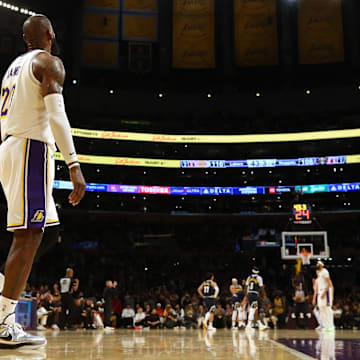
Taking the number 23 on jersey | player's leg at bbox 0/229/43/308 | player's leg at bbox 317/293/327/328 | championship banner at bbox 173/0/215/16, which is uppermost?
championship banner at bbox 173/0/215/16

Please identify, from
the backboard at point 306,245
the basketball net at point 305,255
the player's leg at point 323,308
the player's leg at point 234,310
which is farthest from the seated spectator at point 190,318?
the player's leg at point 323,308

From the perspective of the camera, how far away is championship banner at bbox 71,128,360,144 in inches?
1059

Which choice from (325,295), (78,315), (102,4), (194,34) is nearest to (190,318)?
(78,315)

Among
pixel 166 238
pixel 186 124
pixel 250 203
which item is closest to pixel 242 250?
pixel 250 203

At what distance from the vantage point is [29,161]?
308cm

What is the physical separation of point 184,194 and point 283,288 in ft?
25.0

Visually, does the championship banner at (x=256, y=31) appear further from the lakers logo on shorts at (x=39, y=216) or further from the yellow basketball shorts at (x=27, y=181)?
the lakers logo on shorts at (x=39, y=216)

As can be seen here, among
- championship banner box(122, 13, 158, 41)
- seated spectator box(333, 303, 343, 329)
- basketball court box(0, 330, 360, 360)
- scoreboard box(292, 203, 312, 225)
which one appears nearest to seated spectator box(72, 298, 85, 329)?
seated spectator box(333, 303, 343, 329)

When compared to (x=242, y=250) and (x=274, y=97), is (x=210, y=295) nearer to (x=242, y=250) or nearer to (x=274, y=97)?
(x=242, y=250)

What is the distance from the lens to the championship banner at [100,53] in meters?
24.6

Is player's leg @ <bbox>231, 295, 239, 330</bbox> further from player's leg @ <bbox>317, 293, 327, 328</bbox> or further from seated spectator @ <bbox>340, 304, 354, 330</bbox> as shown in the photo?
seated spectator @ <bbox>340, 304, 354, 330</bbox>

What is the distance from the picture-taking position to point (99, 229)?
28.7 metres

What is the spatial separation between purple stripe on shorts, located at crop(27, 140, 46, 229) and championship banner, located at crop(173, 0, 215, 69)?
22.7 meters

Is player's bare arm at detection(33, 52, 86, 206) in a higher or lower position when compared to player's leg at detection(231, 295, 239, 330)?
higher
